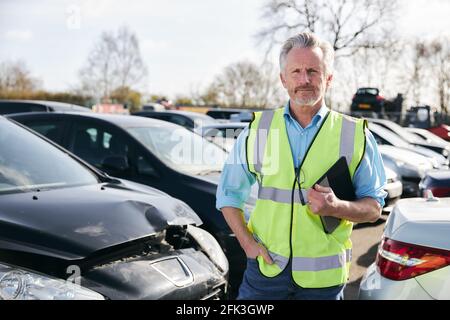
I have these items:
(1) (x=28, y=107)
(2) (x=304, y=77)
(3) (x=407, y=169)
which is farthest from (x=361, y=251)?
(1) (x=28, y=107)

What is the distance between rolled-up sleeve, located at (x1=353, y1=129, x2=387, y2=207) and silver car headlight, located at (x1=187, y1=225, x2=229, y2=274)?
1196 mm

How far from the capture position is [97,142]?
4777 millimetres

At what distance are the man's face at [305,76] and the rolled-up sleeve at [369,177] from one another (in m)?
0.31

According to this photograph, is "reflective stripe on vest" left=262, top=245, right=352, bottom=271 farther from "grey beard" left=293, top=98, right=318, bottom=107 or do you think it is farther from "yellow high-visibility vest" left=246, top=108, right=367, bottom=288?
"grey beard" left=293, top=98, right=318, bottom=107

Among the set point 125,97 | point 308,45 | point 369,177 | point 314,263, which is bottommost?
point 314,263

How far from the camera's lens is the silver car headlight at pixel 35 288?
1912 mm

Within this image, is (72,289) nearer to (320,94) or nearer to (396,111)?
(320,94)

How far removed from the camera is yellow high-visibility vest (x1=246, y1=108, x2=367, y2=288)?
201cm

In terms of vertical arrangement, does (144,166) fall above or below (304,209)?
below

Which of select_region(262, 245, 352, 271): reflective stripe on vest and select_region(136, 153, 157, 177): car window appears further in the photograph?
select_region(136, 153, 157, 177): car window

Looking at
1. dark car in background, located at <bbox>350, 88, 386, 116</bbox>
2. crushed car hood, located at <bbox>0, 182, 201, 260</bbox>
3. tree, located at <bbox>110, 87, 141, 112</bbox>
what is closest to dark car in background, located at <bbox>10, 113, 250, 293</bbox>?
crushed car hood, located at <bbox>0, 182, 201, 260</bbox>

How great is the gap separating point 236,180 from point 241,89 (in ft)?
140

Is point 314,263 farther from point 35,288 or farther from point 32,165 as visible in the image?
point 32,165
